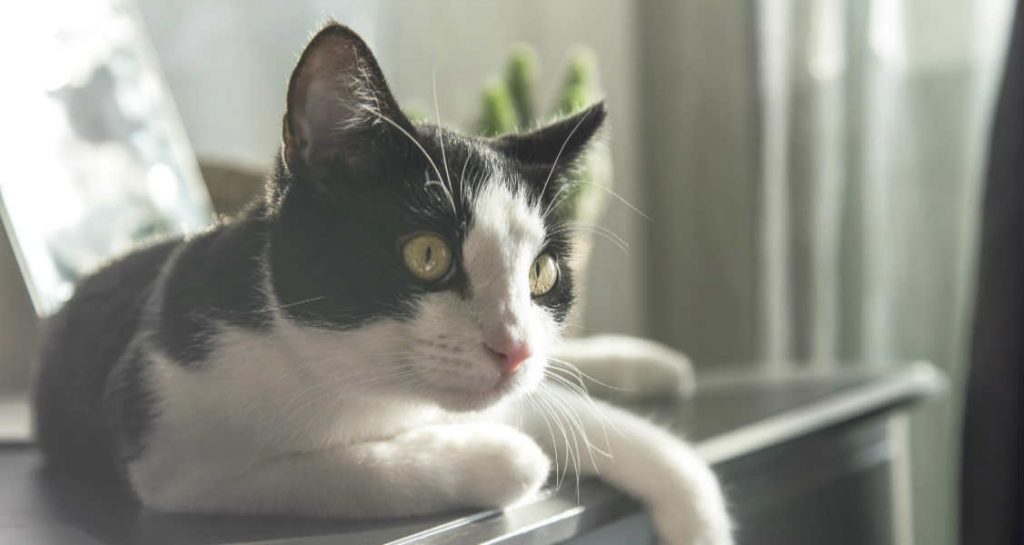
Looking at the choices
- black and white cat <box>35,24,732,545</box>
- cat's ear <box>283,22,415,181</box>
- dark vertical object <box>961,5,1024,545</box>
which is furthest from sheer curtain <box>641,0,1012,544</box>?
cat's ear <box>283,22,415,181</box>

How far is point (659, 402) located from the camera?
3.37 feet

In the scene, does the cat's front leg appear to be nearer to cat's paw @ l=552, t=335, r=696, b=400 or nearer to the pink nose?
the pink nose

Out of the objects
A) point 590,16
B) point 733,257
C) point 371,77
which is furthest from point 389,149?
point 590,16

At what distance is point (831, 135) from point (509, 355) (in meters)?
1.02

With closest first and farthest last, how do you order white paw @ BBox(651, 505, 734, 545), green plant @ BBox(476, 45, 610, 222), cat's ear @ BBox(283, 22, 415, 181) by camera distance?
1. cat's ear @ BBox(283, 22, 415, 181)
2. white paw @ BBox(651, 505, 734, 545)
3. green plant @ BBox(476, 45, 610, 222)

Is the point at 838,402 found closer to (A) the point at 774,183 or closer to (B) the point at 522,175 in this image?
(B) the point at 522,175

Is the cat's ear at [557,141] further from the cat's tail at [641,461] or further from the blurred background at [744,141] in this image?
the blurred background at [744,141]

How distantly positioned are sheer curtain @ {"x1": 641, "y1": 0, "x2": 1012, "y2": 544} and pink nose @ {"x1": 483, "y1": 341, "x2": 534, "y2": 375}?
0.88 m

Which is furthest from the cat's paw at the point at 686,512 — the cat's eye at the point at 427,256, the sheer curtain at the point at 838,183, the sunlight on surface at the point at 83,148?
the sheer curtain at the point at 838,183

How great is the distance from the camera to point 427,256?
0.60m

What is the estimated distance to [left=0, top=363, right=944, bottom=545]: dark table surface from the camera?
58 centimetres

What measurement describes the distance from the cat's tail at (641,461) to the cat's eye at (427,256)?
150mm

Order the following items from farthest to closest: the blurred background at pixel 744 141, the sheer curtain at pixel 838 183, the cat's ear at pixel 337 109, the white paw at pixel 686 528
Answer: the sheer curtain at pixel 838 183 → the blurred background at pixel 744 141 → the white paw at pixel 686 528 → the cat's ear at pixel 337 109

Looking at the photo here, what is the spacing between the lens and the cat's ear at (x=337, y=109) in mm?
563
